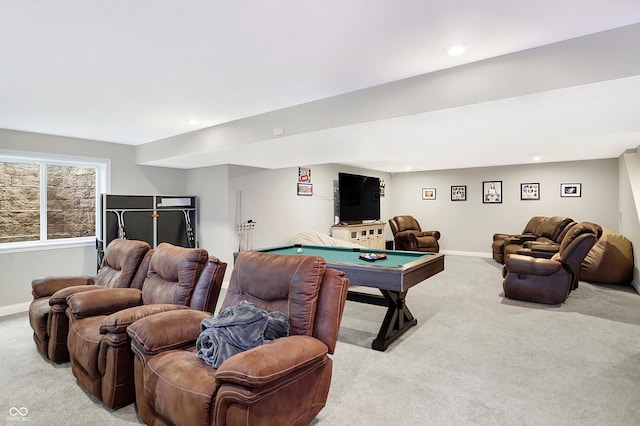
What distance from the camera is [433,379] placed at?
2693 mm

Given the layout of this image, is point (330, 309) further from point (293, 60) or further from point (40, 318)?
point (40, 318)

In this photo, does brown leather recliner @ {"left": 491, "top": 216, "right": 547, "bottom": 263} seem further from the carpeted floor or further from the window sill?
the window sill

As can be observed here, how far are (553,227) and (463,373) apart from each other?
17.1 feet

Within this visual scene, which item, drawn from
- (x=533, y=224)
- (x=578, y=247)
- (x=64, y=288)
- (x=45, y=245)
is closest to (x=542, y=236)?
(x=533, y=224)

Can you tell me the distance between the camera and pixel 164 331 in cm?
209

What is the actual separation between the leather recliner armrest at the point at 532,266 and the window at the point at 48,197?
19.9ft

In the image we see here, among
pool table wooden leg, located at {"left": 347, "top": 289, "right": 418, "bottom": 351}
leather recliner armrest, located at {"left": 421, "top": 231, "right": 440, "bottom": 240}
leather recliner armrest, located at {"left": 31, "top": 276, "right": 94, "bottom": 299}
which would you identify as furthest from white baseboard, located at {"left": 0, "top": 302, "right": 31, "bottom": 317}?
leather recliner armrest, located at {"left": 421, "top": 231, "right": 440, "bottom": 240}

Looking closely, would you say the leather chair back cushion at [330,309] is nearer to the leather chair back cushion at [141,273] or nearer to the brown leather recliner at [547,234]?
the leather chair back cushion at [141,273]

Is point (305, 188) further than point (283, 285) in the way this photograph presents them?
Yes

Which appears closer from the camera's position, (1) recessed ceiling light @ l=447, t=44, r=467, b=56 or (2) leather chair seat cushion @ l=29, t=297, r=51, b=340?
(1) recessed ceiling light @ l=447, t=44, r=467, b=56

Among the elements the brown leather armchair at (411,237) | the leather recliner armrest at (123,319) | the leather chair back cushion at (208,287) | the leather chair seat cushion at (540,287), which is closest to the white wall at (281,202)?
the brown leather armchair at (411,237)

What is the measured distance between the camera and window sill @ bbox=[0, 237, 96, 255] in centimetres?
452

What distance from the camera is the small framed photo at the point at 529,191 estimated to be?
7.93m

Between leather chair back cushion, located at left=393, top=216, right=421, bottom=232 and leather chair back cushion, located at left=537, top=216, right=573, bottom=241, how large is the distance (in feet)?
9.24
